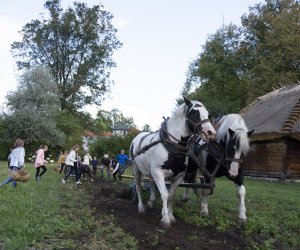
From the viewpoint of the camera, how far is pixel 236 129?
8219 mm

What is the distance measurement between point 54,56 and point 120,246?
47334 mm

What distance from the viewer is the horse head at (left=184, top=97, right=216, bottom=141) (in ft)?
24.9

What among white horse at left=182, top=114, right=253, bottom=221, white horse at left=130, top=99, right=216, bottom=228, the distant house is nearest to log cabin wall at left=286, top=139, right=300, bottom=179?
the distant house

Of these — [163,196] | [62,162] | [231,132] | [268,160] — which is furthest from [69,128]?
[163,196]

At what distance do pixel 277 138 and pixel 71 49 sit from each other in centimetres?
3317

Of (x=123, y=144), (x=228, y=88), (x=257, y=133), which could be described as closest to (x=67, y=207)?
(x=257, y=133)

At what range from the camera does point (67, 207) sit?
1009 cm

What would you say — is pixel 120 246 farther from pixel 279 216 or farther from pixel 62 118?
pixel 62 118

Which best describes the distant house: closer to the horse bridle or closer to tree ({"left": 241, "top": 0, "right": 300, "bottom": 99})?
tree ({"left": 241, "top": 0, "right": 300, "bottom": 99})

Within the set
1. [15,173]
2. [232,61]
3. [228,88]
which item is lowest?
[15,173]

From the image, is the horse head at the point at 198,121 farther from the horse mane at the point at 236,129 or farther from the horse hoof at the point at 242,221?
the horse hoof at the point at 242,221

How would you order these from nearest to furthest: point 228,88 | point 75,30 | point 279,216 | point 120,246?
point 120,246, point 279,216, point 228,88, point 75,30

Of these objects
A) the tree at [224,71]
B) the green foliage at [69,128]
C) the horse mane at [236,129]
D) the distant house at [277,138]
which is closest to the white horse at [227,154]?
the horse mane at [236,129]

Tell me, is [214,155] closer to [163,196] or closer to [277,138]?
[163,196]
